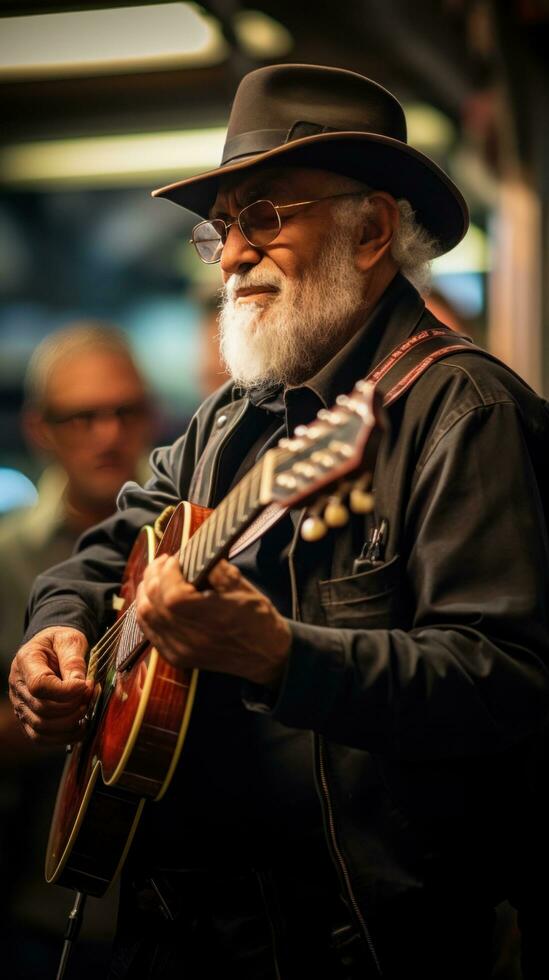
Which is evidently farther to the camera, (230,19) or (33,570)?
(230,19)

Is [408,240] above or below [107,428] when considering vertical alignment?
above

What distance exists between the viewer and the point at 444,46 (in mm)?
5520

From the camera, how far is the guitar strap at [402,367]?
7.13 feet

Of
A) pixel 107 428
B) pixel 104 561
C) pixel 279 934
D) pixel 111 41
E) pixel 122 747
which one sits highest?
pixel 111 41

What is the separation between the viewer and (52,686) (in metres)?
2.45

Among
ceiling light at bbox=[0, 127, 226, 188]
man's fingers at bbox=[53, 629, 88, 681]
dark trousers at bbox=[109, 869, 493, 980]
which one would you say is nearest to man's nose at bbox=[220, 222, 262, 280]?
man's fingers at bbox=[53, 629, 88, 681]

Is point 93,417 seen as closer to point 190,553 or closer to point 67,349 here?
point 67,349

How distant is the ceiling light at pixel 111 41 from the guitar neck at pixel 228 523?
3.31m

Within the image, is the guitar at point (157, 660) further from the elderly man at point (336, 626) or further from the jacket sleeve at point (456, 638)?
the jacket sleeve at point (456, 638)

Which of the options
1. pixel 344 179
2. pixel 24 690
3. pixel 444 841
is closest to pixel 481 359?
pixel 344 179

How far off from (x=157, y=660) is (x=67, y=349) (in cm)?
236

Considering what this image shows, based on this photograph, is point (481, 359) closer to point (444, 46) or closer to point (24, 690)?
point (24, 690)

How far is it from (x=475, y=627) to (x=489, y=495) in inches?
8.6

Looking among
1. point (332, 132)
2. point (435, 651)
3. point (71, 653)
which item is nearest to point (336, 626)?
point (435, 651)
